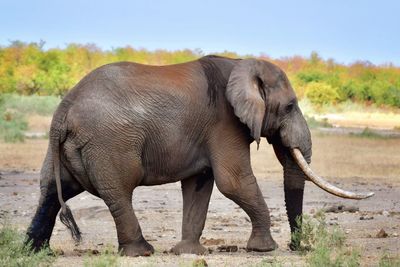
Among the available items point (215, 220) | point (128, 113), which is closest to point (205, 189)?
point (128, 113)

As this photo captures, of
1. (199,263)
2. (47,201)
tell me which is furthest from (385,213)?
(199,263)

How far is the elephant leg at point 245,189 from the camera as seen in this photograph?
11422 millimetres

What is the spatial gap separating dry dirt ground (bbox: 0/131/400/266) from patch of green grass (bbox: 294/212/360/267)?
0.58 feet

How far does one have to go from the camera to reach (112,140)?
11031mm

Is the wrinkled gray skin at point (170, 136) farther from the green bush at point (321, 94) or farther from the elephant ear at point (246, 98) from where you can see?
the green bush at point (321, 94)

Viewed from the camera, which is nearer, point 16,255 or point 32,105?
point 16,255

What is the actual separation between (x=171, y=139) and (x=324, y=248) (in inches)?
93.1

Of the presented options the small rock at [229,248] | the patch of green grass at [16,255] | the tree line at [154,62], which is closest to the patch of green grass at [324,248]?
the small rock at [229,248]

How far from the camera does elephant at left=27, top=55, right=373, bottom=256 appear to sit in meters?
11.0

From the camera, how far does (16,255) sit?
9844 mm

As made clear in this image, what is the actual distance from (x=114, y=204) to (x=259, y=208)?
1.45 metres

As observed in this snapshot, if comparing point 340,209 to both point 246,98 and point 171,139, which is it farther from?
point 171,139

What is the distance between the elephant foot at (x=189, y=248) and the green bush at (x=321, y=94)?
42913 mm

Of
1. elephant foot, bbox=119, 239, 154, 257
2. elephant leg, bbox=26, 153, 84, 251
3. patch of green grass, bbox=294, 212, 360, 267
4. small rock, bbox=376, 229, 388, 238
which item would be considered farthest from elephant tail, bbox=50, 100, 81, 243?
small rock, bbox=376, 229, 388, 238
